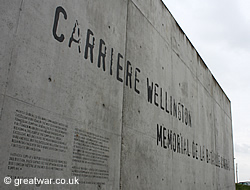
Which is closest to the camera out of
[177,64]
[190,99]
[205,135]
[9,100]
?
[9,100]

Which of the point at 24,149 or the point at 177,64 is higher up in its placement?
the point at 177,64

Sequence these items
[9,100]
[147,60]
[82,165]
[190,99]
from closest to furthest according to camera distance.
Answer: [9,100] < [82,165] < [147,60] < [190,99]

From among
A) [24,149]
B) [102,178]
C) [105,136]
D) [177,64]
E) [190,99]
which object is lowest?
[102,178]

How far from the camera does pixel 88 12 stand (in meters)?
3.46

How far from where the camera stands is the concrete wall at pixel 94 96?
2371 mm

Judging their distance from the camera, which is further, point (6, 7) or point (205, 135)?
point (205, 135)

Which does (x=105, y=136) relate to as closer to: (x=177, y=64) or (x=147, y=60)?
(x=147, y=60)

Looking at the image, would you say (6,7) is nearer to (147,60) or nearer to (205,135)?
(147,60)

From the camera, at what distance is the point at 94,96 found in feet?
11.0

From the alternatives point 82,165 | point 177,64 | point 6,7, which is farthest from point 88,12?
point 177,64

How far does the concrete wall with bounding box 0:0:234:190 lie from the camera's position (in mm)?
2371

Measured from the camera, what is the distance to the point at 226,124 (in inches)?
435

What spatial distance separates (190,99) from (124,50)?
11.2 ft

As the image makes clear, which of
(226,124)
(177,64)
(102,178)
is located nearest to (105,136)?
(102,178)
